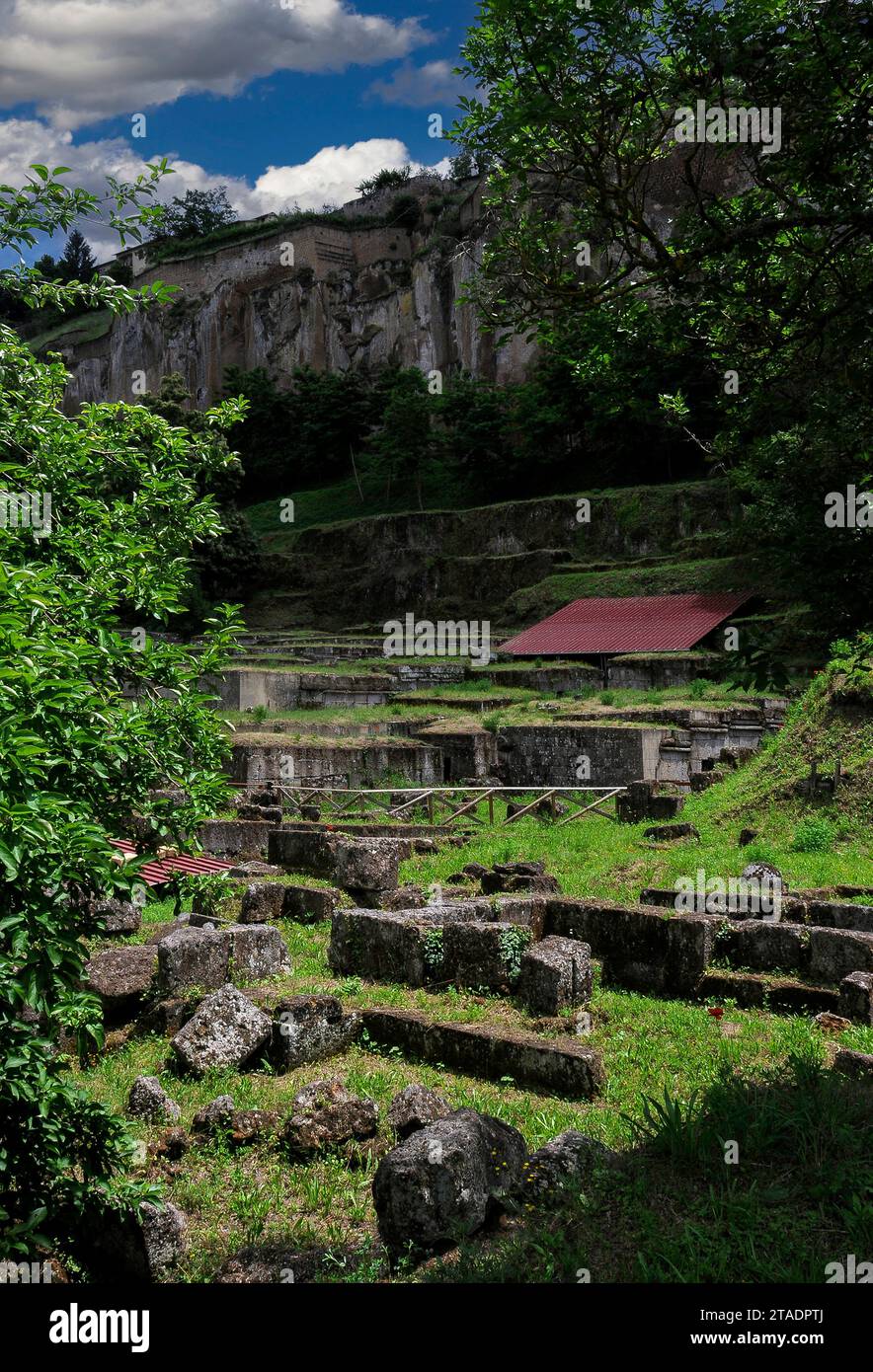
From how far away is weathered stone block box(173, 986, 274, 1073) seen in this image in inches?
266

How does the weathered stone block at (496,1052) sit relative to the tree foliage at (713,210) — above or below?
below

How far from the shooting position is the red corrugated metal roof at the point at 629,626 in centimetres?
3044

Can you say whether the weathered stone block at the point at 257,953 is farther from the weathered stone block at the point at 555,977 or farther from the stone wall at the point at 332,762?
the stone wall at the point at 332,762

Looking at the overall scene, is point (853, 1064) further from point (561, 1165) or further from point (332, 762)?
point (332, 762)

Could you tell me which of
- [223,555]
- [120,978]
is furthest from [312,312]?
[120,978]

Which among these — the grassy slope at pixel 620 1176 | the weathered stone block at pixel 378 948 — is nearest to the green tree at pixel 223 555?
the weathered stone block at pixel 378 948

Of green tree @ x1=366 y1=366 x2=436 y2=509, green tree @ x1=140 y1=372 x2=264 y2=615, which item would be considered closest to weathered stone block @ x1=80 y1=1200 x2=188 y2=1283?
green tree @ x1=140 y1=372 x2=264 y2=615

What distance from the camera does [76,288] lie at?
6.23 metres

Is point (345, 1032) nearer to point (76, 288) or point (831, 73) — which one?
point (76, 288)

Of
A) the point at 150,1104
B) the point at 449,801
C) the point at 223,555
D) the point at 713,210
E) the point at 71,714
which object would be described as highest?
the point at 223,555

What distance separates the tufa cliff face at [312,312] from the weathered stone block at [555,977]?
2132 inches

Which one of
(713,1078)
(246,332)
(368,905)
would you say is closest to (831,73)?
(713,1078)

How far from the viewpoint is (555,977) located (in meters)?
7.46

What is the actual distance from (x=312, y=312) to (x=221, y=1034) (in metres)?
69.3
